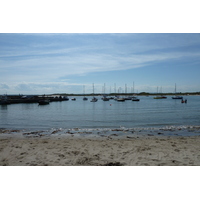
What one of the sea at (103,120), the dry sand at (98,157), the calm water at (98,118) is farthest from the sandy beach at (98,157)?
the calm water at (98,118)

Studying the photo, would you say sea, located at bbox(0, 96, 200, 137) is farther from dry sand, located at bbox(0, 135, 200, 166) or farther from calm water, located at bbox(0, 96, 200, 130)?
dry sand, located at bbox(0, 135, 200, 166)

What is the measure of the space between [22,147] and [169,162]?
835 cm

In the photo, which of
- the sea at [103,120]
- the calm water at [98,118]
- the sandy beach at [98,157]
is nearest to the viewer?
the sandy beach at [98,157]

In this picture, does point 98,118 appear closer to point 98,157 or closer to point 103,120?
point 103,120

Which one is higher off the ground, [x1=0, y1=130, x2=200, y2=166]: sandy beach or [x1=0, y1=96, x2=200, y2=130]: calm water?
[x1=0, y1=130, x2=200, y2=166]: sandy beach

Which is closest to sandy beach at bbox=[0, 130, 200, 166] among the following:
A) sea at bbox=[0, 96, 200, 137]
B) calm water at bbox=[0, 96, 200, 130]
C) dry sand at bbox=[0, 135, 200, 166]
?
dry sand at bbox=[0, 135, 200, 166]

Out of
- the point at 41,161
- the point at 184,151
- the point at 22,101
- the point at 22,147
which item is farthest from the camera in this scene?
the point at 22,101

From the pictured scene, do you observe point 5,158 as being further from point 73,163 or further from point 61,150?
point 73,163

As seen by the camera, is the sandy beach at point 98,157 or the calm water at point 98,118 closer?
the sandy beach at point 98,157

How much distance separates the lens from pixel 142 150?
10.2m

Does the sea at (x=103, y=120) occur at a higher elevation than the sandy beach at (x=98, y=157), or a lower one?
lower

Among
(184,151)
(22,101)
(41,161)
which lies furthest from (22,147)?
(22,101)

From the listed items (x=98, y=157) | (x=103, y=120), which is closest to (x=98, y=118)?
(x=103, y=120)

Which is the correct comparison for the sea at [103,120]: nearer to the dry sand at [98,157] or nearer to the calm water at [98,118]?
the calm water at [98,118]
